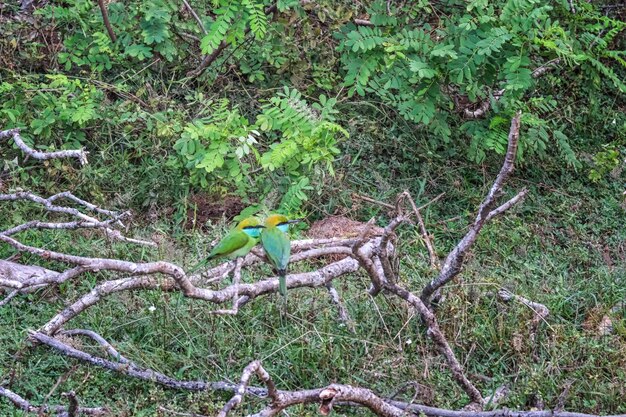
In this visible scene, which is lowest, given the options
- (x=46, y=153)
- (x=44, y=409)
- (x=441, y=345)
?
(x=44, y=409)

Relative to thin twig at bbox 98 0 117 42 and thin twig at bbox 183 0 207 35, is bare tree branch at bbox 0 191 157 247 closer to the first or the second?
thin twig at bbox 98 0 117 42

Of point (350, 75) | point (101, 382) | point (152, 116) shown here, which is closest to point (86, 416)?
point (101, 382)

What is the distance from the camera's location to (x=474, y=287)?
16.5ft

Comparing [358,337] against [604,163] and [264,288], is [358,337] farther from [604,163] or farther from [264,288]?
[604,163]

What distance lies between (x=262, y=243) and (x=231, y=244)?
0.44 ft

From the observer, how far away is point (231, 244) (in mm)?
4215

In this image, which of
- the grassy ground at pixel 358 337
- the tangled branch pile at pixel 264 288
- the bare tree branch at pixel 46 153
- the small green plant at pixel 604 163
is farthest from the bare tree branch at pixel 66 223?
the small green plant at pixel 604 163

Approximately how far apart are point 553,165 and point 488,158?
0.44 metres

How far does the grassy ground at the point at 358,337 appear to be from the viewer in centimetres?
435

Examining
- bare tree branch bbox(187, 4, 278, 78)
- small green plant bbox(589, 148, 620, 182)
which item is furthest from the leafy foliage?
bare tree branch bbox(187, 4, 278, 78)

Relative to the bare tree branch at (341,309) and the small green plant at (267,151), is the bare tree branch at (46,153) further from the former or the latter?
the bare tree branch at (341,309)

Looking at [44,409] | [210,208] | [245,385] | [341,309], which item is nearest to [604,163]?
[341,309]

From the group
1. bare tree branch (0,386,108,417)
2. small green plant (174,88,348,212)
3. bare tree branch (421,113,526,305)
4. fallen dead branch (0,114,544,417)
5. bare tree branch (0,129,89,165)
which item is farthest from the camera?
small green plant (174,88,348,212)

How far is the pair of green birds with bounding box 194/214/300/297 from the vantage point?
4.16 metres
